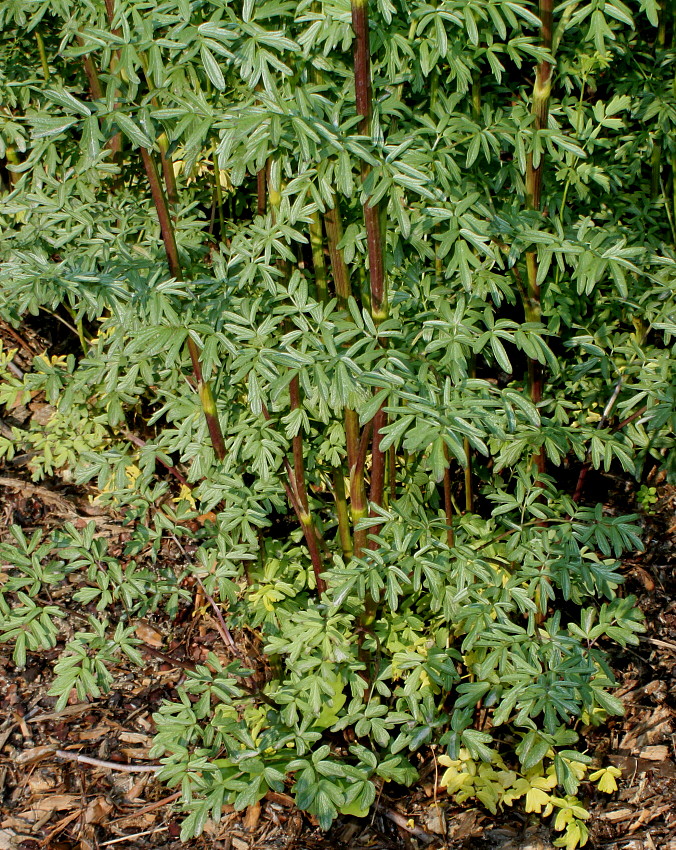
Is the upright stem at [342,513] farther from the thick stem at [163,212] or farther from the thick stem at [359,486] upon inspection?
the thick stem at [163,212]

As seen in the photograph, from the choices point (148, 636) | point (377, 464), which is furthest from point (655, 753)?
point (148, 636)

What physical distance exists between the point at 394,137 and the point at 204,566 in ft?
4.32

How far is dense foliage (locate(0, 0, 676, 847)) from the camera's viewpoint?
5.47 feet

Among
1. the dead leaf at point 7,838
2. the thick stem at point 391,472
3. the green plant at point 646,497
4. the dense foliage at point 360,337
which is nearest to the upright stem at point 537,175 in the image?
the dense foliage at point 360,337

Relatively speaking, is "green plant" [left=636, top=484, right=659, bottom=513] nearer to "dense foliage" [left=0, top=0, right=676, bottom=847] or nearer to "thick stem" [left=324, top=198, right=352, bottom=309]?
"dense foliage" [left=0, top=0, right=676, bottom=847]

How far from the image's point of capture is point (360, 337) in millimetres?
2020

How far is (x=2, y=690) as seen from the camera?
290 cm

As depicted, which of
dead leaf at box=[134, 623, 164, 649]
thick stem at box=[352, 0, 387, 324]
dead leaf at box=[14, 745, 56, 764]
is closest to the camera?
thick stem at box=[352, 0, 387, 324]

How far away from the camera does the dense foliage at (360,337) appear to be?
1.67 metres

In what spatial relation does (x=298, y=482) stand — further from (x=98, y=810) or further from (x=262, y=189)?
(x=98, y=810)

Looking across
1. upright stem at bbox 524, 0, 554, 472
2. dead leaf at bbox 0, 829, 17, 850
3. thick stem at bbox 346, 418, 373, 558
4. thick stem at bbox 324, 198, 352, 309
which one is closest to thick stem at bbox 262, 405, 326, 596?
thick stem at bbox 346, 418, 373, 558

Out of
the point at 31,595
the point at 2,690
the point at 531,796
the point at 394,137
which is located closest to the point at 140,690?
the point at 2,690

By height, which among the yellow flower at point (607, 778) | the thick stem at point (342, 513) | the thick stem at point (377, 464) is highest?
the thick stem at point (377, 464)

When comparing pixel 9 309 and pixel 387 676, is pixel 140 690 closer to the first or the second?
pixel 387 676
